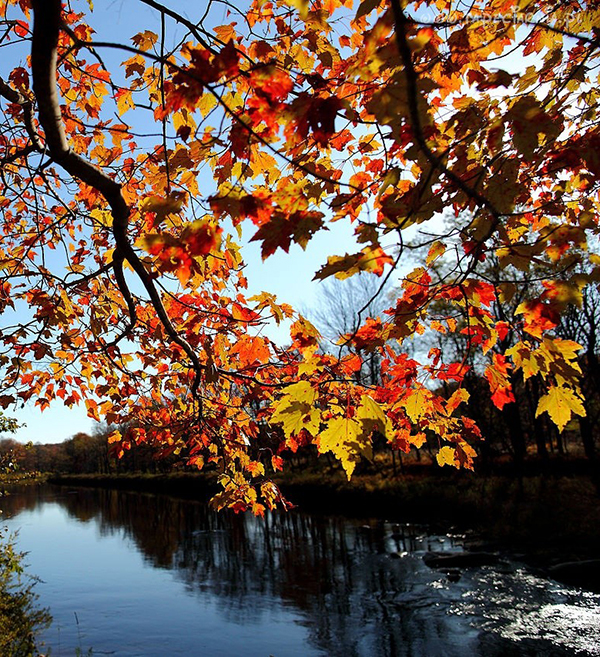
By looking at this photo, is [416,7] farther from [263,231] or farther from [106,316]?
[106,316]

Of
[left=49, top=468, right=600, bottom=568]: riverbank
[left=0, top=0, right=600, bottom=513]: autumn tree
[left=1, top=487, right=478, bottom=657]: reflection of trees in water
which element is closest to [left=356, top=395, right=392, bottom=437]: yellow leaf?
[left=0, top=0, right=600, bottom=513]: autumn tree

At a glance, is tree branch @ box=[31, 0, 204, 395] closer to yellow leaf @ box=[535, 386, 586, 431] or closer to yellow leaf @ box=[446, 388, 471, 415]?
yellow leaf @ box=[446, 388, 471, 415]

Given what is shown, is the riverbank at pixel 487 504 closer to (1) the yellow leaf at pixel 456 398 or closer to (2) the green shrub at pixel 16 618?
(1) the yellow leaf at pixel 456 398

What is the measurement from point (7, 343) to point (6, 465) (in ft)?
18.6

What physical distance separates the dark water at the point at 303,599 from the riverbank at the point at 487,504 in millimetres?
1295

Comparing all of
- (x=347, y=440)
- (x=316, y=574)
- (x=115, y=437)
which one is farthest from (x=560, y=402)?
(x=316, y=574)

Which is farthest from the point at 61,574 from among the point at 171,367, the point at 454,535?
the point at 171,367

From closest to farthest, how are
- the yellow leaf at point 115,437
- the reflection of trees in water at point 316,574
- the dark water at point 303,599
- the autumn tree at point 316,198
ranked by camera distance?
the autumn tree at point 316,198 → the yellow leaf at point 115,437 → the dark water at point 303,599 → the reflection of trees in water at point 316,574

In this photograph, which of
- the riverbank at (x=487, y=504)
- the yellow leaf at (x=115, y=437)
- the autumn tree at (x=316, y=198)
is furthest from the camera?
the riverbank at (x=487, y=504)

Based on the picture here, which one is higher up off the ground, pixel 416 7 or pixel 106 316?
pixel 416 7

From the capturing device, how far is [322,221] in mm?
1658

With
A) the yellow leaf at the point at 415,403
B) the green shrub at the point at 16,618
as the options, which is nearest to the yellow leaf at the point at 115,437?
the yellow leaf at the point at 415,403

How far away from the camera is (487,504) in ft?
51.3

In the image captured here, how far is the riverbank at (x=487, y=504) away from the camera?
40.4 ft
